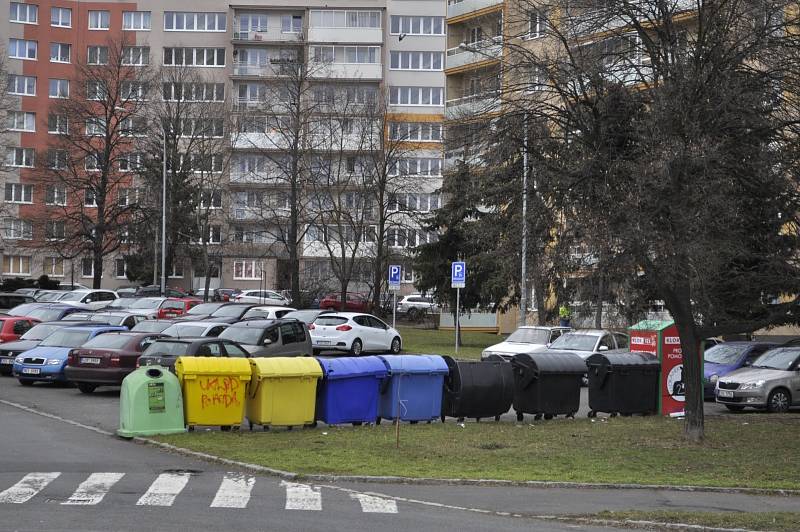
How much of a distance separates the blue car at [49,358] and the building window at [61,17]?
208 ft

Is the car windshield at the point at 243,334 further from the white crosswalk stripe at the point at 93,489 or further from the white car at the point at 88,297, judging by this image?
the white car at the point at 88,297

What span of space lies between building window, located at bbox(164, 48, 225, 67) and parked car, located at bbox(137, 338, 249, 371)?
210 ft

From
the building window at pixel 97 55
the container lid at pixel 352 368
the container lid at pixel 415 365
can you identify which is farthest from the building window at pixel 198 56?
the container lid at pixel 352 368

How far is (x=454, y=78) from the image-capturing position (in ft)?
195

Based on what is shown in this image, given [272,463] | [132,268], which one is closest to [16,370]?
[272,463]

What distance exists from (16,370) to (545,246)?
1429 cm

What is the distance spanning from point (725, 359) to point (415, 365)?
37.1ft

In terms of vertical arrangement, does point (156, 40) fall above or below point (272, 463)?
above

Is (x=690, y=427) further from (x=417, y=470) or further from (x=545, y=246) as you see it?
(x=417, y=470)

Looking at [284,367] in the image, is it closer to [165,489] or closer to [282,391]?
[282,391]

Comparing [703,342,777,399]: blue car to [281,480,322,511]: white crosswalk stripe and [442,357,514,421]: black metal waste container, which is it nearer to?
[442,357,514,421]: black metal waste container

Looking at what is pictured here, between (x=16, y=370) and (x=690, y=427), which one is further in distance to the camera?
(x=16, y=370)

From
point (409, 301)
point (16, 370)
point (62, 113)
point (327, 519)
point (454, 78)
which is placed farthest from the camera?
point (409, 301)

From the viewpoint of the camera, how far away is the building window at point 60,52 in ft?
274
